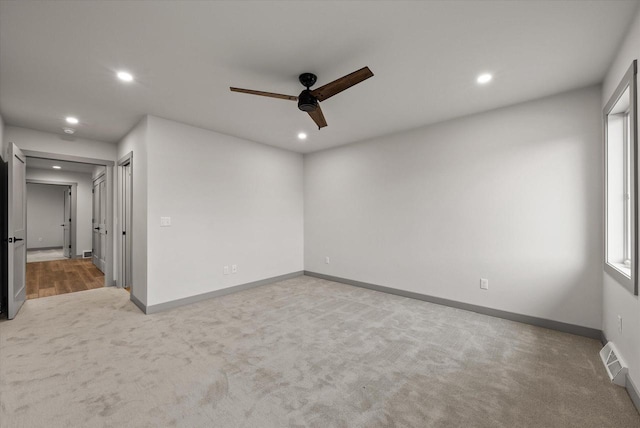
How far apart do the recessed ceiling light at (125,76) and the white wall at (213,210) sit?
37.8 inches

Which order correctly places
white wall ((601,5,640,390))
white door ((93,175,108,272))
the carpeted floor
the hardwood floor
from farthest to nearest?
white door ((93,175,108,272)), the hardwood floor, white wall ((601,5,640,390)), the carpeted floor

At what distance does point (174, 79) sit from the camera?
2.61 metres

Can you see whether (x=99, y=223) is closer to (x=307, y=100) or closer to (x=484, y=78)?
(x=307, y=100)

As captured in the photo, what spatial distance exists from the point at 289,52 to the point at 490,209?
2893mm

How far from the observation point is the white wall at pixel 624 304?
5.87 feet

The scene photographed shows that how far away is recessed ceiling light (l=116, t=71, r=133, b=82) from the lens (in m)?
2.48

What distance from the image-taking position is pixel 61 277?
5.40 meters

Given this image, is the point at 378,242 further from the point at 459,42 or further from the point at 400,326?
the point at 459,42

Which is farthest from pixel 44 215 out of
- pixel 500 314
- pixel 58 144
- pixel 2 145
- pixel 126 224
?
pixel 500 314

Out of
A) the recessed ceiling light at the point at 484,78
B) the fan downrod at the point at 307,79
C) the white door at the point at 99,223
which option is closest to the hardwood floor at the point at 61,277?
the white door at the point at 99,223

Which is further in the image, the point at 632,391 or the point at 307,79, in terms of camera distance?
the point at 307,79

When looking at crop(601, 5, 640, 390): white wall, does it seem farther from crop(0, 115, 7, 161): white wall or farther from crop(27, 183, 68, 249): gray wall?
crop(27, 183, 68, 249): gray wall

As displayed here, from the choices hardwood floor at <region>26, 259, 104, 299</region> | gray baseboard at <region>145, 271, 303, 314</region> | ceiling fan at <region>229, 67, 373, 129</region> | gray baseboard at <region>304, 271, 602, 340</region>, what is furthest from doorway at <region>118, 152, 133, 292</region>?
gray baseboard at <region>304, 271, 602, 340</region>

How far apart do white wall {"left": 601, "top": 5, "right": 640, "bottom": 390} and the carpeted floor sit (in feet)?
0.80
